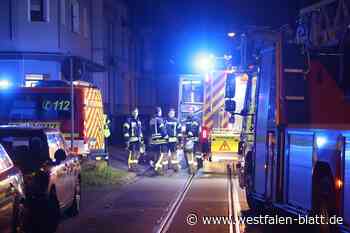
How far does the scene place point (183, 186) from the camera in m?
17.3

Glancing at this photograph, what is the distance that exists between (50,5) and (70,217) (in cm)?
1598

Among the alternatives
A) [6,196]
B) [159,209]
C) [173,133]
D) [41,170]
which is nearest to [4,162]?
[6,196]

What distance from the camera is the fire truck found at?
852 centimetres

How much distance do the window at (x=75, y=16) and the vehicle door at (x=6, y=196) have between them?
71.8ft

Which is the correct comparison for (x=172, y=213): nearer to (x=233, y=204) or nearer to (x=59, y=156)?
(x=233, y=204)

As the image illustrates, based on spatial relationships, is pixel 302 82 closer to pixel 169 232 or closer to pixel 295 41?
pixel 295 41

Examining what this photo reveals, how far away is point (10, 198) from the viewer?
7.72m

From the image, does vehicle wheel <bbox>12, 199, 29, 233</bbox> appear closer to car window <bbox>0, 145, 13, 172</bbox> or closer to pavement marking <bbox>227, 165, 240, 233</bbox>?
car window <bbox>0, 145, 13, 172</bbox>

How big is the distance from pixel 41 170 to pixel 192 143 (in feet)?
39.1

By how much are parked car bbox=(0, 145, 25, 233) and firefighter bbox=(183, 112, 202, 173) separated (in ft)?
43.2

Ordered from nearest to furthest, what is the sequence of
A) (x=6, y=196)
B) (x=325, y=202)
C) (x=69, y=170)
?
(x=6, y=196) < (x=325, y=202) < (x=69, y=170)

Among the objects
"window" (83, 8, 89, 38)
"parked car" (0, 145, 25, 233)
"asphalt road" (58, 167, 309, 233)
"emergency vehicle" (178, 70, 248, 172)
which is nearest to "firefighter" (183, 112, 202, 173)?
"emergency vehicle" (178, 70, 248, 172)

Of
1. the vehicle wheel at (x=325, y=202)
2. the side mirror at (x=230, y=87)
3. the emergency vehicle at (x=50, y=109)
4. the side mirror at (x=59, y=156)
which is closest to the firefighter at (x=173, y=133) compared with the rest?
the emergency vehicle at (x=50, y=109)

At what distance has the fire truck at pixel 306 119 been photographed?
335 inches
